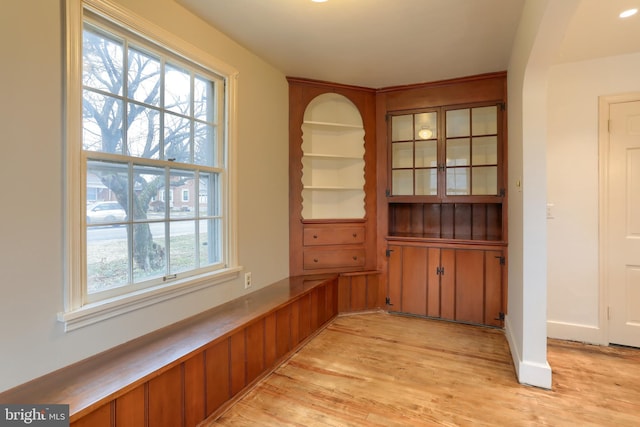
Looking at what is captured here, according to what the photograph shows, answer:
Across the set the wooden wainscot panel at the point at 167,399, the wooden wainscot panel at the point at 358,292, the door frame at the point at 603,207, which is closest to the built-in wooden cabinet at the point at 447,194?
the wooden wainscot panel at the point at 358,292

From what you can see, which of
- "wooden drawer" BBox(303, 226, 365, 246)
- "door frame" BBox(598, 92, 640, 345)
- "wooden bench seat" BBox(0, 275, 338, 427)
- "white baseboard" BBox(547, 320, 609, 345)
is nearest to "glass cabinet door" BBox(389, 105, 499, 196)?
"wooden drawer" BBox(303, 226, 365, 246)

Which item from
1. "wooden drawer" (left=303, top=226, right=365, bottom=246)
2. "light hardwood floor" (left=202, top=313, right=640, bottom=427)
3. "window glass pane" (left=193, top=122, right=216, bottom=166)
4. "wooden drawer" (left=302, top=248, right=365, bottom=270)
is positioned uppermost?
"window glass pane" (left=193, top=122, right=216, bottom=166)

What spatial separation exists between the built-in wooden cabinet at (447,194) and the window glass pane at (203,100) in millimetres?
1895

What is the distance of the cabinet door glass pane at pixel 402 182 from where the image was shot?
3594 millimetres

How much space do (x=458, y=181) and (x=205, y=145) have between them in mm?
2515

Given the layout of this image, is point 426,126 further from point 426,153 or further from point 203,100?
point 203,100

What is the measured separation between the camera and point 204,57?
2244mm

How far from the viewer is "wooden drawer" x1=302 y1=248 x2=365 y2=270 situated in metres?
3.43

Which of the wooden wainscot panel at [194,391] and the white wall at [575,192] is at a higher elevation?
the white wall at [575,192]

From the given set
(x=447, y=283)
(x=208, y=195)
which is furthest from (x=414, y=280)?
(x=208, y=195)

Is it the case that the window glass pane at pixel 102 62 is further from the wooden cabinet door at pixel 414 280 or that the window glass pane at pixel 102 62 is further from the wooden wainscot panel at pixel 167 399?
the wooden cabinet door at pixel 414 280

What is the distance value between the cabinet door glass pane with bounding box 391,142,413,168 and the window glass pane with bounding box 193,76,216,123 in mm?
2018

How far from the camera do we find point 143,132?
1905 mm

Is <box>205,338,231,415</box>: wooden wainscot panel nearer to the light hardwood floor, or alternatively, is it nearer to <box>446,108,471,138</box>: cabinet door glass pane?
the light hardwood floor
